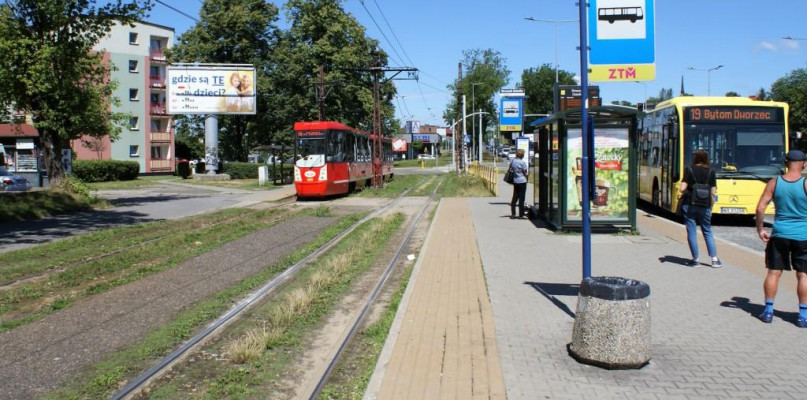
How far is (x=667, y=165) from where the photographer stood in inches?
699

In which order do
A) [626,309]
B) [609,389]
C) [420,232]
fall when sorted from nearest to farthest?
[609,389], [626,309], [420,232]

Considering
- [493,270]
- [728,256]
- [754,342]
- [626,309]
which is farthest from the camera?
[728,256]

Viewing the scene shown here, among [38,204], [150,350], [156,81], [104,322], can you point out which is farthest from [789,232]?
[156,81]

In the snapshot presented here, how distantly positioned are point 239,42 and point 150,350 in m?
49.8

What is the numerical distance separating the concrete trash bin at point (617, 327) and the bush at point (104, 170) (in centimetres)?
4318

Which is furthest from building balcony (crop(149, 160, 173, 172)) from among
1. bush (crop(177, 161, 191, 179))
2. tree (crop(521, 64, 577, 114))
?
tree (crop(521, 64, 577, 114))

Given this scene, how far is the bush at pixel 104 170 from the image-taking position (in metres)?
44.0

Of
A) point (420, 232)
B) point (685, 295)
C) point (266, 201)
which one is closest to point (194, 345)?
point (685, 295)

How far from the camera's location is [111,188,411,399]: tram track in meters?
5.23

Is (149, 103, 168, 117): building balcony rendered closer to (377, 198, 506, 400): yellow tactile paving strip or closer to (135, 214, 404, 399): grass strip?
(135, 214, 404, 399): grass strip

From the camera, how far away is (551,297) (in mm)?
8016

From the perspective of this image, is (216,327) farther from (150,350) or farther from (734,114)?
(734,114)

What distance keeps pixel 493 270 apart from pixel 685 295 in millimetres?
2717

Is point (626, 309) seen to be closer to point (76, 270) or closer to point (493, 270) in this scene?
point (493, 270)
